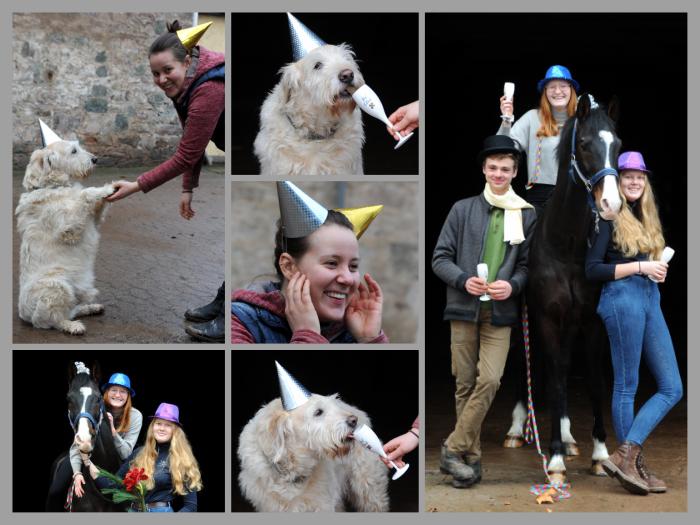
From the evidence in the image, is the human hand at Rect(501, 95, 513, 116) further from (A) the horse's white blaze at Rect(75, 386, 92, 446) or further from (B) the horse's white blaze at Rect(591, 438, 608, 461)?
(A) the horse's white blaze at Rect(75, 386, 92, 446)

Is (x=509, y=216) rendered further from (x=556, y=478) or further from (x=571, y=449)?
(x=571, y=449)

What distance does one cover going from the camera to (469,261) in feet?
27.5

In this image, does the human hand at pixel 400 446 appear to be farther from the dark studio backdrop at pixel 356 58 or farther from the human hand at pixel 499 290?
the dark studio backdrop at pixel 356 58

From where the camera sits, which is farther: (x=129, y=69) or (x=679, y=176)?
(x=679, y=176)

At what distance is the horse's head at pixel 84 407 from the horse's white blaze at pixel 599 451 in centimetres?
312

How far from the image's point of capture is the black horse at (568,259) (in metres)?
8.06

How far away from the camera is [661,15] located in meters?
10.2

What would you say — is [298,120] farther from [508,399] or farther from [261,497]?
[508,399]

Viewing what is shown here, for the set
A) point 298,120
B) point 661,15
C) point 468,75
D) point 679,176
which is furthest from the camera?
point 679,176

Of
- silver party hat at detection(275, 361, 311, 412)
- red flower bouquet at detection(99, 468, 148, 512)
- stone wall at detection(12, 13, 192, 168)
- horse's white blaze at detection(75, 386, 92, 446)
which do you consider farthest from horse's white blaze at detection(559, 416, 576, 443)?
stone wall at detection(12, 13, 192, 168)

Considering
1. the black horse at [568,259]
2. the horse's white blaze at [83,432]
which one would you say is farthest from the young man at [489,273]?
the horse's white blaze at [83,432]

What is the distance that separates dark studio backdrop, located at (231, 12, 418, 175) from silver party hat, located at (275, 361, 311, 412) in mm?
1278

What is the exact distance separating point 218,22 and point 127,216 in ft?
5.52

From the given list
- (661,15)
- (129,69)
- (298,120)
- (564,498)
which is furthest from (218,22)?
(564,498)
